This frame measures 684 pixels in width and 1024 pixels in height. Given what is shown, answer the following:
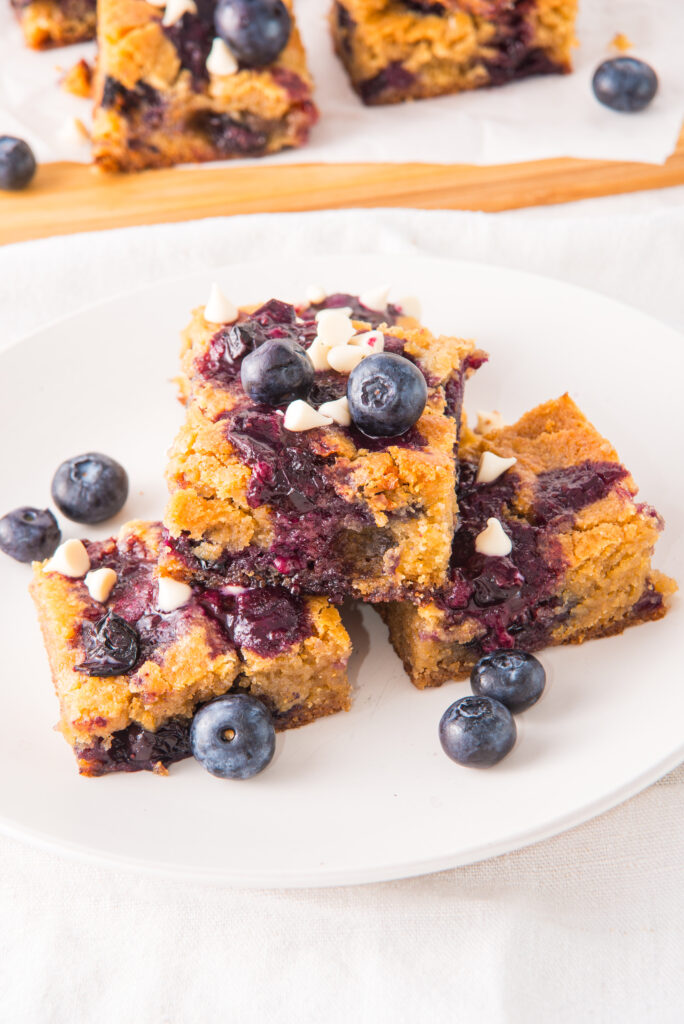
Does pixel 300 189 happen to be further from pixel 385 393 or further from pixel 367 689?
pixel 367 689

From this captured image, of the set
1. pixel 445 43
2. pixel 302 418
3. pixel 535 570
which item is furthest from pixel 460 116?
pixel 535 570

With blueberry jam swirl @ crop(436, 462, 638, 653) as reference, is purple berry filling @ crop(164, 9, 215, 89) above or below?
above

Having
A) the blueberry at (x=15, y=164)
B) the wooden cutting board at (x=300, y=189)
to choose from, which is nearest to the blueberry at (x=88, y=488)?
the wooden cutting board at (x=300, y=189)

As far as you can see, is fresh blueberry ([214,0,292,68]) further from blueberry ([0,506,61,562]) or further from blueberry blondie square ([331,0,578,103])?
blueberry ([0,506,61,562])

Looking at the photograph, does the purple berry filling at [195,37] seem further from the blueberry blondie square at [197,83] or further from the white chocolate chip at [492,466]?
the white chocolate chip at [492,466]

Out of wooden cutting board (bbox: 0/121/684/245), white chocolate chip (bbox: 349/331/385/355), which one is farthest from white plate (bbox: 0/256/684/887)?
wooden cutting board (bbox: 0/121/684/245)

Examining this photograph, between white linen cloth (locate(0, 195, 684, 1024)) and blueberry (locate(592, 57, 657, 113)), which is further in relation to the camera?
blueberry (locate(592, 57, 657, 113))

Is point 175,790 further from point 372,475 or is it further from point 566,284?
point 566,284
